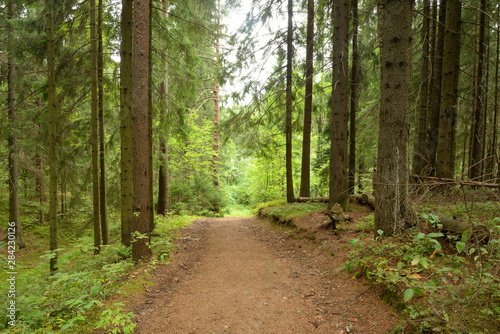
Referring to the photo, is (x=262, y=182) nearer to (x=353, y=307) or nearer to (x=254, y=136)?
(x=254, y=136)

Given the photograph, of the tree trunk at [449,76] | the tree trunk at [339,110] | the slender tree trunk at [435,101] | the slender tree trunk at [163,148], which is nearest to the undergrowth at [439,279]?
the tree trunk at [339,110]

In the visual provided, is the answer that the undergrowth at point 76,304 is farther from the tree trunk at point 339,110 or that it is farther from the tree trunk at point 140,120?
the tree trunk at point 339,110

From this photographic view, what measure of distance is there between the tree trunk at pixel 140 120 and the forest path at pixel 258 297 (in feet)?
4.42

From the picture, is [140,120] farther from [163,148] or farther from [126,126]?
[163,148]

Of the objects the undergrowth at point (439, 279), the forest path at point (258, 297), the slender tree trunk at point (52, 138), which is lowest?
the forest path at point (258, 297)

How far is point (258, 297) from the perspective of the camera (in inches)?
172

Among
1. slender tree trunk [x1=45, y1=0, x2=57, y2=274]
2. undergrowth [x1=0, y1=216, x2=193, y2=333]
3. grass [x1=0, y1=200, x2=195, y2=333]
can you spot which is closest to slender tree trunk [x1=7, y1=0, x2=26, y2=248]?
slender tree trunk [x1=45, y1=0, x2=57, y2=274]

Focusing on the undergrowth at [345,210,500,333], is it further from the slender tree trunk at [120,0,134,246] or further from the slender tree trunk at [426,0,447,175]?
the slender tree trunk at [120,0,134,246]

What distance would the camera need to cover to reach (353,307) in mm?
3820

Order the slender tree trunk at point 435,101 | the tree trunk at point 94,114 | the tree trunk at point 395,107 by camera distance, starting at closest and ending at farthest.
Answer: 1. the tree trunk at point 395,107
2. the tree trunk at point 94,114
3. the slender tree trunk at point 435,101

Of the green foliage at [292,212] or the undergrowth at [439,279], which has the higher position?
the undergrowth at [439,279]

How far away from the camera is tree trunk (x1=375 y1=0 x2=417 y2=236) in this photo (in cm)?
461

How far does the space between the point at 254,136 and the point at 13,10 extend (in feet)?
39.2

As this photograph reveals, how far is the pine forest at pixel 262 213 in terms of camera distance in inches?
130
